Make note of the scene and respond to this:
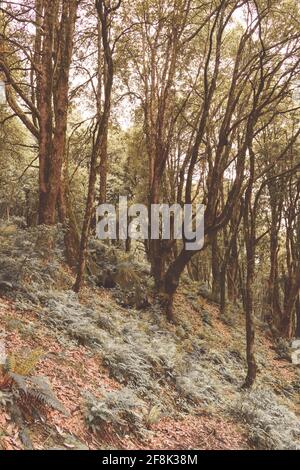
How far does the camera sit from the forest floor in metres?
5.70

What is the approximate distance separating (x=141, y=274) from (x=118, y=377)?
7196 millimetres

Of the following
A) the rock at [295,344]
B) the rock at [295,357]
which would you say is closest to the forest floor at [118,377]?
the rock at [295,357]

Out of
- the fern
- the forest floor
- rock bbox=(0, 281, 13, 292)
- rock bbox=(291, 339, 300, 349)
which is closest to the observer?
the fern

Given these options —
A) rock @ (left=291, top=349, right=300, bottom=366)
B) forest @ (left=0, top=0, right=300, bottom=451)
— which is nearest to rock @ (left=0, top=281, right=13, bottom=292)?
forest @ (left=0, top=0, right=300, bottom=451)

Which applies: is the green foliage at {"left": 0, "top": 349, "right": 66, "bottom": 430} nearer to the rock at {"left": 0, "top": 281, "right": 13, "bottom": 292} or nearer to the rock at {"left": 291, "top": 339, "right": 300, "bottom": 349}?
the rock at {"left": 0, "top": 281, "right": 13, "bottom": 292}

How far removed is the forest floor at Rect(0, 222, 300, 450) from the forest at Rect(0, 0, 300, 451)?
32 millimetres

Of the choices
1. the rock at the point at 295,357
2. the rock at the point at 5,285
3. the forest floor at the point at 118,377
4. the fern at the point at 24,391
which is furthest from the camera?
the rock at the point at 295,357

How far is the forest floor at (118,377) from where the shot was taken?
5.70 meters

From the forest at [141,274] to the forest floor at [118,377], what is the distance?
3cm

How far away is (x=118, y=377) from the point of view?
7445 millimetres

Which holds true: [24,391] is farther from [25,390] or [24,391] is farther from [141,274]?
[141,274]

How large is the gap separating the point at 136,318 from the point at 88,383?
5343 millimetres

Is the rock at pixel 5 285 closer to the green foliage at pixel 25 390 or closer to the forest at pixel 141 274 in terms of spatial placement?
the forest at pixel 141 274

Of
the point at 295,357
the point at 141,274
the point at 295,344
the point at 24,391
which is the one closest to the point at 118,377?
the point at 24,391
